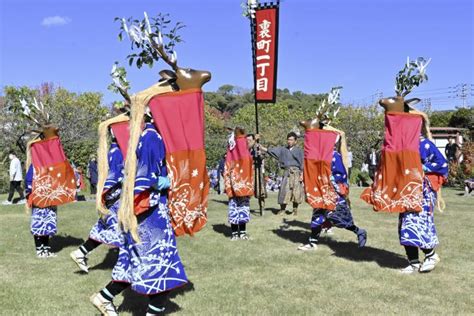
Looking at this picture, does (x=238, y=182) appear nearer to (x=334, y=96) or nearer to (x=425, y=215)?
(x=334, y=96)

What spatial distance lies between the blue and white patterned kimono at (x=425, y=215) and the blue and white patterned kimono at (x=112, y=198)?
3.22 m

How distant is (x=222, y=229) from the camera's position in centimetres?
924

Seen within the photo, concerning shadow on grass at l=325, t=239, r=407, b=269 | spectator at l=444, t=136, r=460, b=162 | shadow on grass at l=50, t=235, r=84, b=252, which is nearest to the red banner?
shadow on grass at l=325, t=239, r=407, b=269

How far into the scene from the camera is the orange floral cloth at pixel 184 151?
13.0ft

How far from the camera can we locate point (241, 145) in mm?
8375

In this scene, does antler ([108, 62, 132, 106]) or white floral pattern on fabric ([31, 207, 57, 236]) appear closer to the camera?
antler ([108, 62, 132, 106])

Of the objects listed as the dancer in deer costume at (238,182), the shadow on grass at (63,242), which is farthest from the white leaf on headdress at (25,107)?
the dancer in deer costume at (238,182)

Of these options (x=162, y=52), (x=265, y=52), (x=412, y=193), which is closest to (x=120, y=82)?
(x=162, y=52)

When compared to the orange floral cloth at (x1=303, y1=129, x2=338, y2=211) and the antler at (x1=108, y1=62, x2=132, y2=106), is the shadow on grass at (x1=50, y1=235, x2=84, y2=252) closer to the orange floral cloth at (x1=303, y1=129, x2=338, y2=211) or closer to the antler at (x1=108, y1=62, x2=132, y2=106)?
the antler at (x1=108, y1=62, x2=132, y2=106)

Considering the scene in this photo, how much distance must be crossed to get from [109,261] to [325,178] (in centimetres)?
313

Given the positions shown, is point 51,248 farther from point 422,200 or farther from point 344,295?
point 422,200

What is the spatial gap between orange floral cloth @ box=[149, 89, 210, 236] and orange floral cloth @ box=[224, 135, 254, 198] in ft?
12.7

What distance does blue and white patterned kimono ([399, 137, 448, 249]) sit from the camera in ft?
19.0

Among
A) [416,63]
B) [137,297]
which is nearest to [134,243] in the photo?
[137,297]
